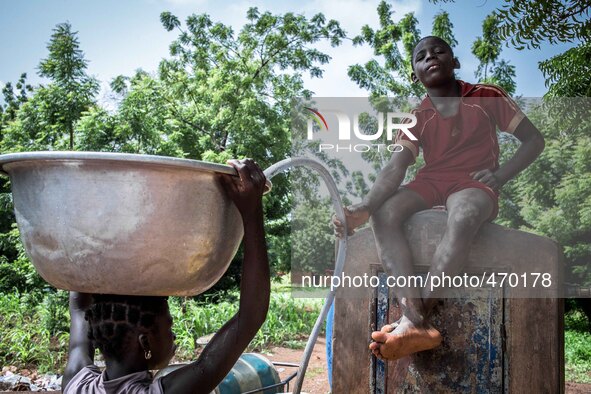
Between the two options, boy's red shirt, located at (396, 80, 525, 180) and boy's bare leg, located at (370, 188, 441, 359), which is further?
boy's red shirt, located at (396, 80, 525, 180)

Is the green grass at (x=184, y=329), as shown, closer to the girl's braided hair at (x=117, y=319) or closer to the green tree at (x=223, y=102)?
the green tree at (x=223, y=102)

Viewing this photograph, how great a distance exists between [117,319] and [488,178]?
72.0 inches

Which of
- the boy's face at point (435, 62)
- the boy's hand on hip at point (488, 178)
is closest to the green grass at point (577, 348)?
the boy's hand on hip at point (488, 178)

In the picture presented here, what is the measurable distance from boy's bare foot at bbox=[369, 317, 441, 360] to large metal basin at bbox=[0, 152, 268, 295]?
1310mm

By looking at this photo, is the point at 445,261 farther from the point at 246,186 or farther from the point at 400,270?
the point at 246,186

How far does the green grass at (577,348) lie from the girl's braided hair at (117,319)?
474 centimetres

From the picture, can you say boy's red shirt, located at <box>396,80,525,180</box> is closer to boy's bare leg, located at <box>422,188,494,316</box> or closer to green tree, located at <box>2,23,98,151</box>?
boy's bare leg, located at <box>422,188,494,316</box>

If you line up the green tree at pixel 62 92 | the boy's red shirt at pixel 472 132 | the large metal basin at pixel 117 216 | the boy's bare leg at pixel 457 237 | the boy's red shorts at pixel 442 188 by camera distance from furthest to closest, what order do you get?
the green tree at pixel 62 92, the boy's red shirt at pixel 472 132, the boy's red shorts at pixel 442 188, the boy's bare leg at pixel 457 237, the large metal basin at pixel 117 216

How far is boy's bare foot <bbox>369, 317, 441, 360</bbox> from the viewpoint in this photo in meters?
2.32

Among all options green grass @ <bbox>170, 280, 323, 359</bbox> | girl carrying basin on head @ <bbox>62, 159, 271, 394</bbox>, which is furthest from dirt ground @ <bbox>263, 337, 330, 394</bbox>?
girl carrying basin on head @ <bbox>62, 159, 271, 394</bbox>

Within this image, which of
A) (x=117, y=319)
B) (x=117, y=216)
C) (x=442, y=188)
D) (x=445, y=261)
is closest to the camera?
(x=117, y=216)

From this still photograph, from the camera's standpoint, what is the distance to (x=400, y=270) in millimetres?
2531

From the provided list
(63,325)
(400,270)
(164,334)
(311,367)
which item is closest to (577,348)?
(311,367)

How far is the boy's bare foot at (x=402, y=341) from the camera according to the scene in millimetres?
2324
